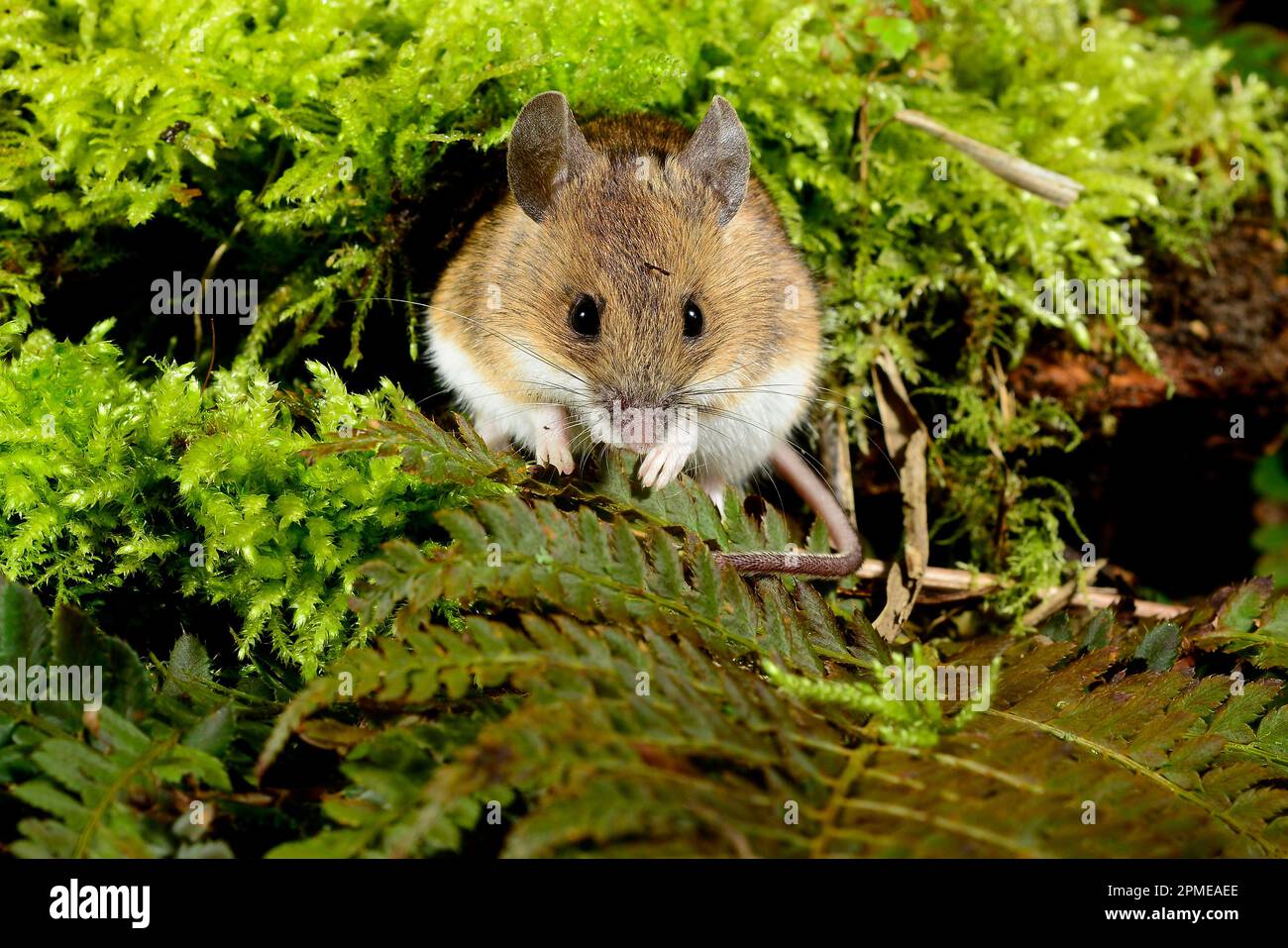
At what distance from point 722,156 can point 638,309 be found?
2.12ft

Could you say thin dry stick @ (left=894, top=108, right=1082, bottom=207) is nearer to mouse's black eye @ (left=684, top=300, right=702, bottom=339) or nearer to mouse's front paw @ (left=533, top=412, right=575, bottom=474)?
mouse's black eye @ (left=684, top=300, right=702, bottom=339)

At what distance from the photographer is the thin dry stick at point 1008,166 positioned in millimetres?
3732

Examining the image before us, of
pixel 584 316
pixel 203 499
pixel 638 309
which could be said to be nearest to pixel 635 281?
pixel 638 309

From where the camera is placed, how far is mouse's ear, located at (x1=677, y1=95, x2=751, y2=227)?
3135 millimetres

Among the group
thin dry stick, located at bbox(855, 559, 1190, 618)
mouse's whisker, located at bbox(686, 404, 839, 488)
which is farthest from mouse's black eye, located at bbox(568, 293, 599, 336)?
thin dry stick, located at bbox(855, 559, 1190, 618)

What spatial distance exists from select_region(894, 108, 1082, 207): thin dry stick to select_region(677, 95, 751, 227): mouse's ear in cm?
97

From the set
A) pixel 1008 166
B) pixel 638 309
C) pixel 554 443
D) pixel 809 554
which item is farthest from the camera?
pixel 1008 166

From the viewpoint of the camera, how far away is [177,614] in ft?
9.35

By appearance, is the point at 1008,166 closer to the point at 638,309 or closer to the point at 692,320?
the point at 692,320

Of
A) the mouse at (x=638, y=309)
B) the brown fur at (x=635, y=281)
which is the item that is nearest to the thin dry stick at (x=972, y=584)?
the mouse at (x=638, y=309)

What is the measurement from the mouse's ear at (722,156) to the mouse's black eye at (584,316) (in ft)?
1.97

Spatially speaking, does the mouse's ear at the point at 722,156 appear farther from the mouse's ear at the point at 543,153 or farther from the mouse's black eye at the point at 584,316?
the mouse's black eye at the point at 584,316

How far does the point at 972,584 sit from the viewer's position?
3631 millimetres
